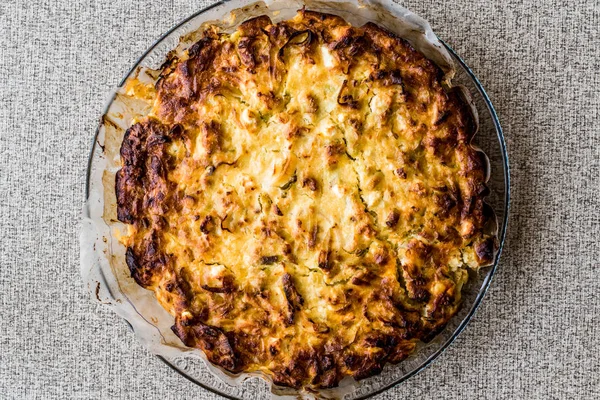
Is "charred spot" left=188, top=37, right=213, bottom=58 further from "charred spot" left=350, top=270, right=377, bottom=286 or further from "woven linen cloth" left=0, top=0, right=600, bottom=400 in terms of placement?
"charred spot" left=350, top=270, right=377, bottom=286

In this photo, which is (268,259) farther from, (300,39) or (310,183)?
(300,39)

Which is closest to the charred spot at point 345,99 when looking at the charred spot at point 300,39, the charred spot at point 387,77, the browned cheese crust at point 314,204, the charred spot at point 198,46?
the browned cheese crust at point 314,204

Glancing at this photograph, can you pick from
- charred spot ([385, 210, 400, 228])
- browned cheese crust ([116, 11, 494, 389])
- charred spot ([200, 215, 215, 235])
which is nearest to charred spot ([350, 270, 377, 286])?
browned cheese crust ([116, 11, 494, 389])

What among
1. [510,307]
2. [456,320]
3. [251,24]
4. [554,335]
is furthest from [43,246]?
[554,335]

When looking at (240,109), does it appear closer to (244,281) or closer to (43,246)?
(244,281)

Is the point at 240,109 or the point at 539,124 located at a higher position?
the point at 240,109

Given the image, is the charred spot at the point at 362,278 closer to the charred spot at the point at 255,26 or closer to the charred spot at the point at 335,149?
the charred spot at the point at 335,149
